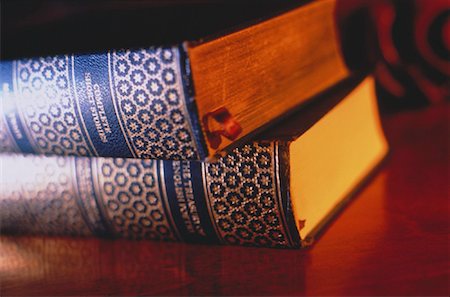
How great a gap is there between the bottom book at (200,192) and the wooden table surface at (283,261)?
0.02m

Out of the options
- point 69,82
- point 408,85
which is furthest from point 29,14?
point 408,85

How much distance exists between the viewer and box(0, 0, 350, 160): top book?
475 millimetres

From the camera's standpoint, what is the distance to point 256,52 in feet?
1.87

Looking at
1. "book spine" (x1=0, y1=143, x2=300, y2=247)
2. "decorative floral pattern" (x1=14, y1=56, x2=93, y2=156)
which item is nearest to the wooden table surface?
"book spine" (x1=0, y1=143, x2=300, y2=247)

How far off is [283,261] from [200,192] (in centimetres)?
10

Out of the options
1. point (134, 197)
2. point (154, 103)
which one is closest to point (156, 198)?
point (134, 197)

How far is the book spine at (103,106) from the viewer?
1.56 ft

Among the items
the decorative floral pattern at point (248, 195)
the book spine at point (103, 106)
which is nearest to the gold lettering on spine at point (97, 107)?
the book spine at point (103, 106)

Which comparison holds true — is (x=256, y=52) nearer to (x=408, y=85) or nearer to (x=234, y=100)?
(x=234, y=100)

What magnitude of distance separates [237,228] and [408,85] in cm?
46

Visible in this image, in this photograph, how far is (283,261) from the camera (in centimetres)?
55

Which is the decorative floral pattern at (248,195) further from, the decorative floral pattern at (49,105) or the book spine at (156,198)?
the decorative floral pattern at (49,105)

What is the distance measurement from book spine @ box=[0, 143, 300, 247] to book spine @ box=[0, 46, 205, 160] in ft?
A: 0.15

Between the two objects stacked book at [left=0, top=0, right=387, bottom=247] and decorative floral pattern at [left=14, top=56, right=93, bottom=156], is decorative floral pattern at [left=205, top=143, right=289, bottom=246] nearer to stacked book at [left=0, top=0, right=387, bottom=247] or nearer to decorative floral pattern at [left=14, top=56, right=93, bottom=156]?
stacked book at [left=0, top=0, right=387, bottom=247]
